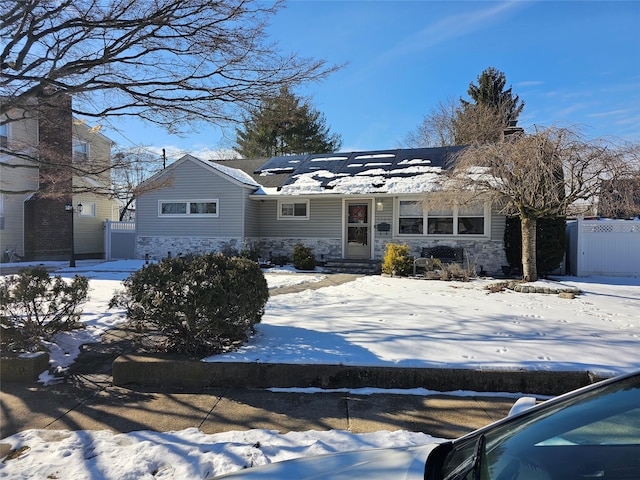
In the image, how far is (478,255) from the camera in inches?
553

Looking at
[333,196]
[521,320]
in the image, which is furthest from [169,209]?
[521,320]

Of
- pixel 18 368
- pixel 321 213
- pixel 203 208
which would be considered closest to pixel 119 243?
pixel 203 208

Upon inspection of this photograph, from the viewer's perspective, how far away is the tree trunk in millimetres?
10461

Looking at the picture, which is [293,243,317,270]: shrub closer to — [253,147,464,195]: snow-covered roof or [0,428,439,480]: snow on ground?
[253,147,464,195]: snow-covered roof

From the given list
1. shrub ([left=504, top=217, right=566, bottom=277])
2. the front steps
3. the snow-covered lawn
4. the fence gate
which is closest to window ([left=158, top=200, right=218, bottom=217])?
the fence gate

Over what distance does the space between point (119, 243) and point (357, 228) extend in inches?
463

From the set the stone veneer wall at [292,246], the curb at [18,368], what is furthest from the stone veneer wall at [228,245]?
the curb at [18,368]

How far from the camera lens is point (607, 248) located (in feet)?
41.4

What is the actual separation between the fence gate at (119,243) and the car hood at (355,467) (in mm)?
19372

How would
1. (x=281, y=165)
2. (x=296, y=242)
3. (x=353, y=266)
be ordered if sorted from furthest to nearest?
Result: (x=281, y=165), (x=296, y=242), (x=353, y=266)

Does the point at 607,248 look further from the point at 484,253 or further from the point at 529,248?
the point at 529,248

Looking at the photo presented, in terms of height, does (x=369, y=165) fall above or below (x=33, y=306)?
above

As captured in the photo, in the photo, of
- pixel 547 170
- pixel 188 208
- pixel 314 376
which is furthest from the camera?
pixel 188 208

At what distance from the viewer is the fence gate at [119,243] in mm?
19031
